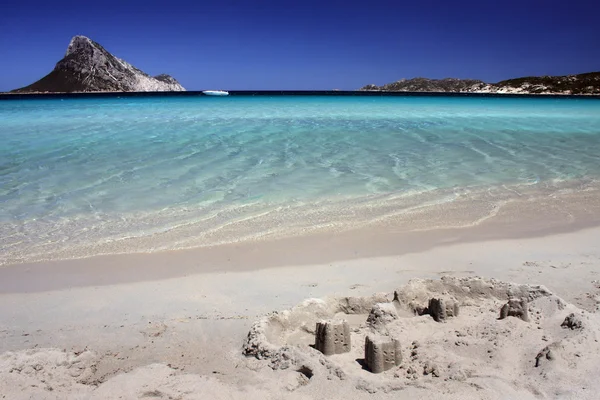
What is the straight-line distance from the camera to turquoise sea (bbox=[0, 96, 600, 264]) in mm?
6926

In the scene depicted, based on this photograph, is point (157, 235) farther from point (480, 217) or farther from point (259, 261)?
point (480, 217)

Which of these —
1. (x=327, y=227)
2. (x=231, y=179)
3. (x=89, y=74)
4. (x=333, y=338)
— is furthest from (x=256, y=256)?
(x=89, y=74)

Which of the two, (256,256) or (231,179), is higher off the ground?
(231,179)

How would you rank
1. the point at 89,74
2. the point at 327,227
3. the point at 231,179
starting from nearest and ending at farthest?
the point at 327,227, the point at 231,179, the point at 89,74

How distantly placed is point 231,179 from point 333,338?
7.10 metres

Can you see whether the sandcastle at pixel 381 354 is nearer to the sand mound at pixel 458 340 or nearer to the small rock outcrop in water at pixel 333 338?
the sand mound at pixel 458 340

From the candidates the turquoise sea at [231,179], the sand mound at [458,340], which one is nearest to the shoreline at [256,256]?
the turquoise sea at [231,179]

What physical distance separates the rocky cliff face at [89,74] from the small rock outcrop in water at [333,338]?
12678cm

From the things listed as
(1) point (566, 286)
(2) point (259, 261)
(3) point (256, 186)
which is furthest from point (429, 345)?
(3) point (256, 186)

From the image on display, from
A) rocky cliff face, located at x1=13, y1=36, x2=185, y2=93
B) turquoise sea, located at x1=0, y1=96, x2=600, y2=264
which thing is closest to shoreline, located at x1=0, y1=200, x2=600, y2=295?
turquoise sea, located at x1=0, y1=96, x2=600, y2=264

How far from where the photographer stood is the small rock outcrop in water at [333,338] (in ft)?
11.4

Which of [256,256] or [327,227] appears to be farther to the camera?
[327,227]

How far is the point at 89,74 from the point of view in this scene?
121 meters

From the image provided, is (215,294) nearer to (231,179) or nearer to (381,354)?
(381,354)
